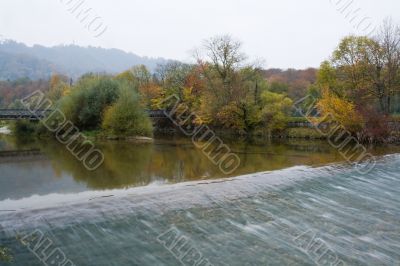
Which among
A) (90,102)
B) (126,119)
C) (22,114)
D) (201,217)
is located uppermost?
(90,102)

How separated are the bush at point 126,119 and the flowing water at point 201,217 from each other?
20062mm

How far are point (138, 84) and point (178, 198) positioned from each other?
183ft

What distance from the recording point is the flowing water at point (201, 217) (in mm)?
7891

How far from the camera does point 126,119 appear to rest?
36.9 metres

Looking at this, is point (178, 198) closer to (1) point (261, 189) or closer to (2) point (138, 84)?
(1) point (261, 189)

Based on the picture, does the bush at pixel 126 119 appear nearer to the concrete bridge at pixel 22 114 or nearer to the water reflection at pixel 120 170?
the concrete bridge at pixel 22 114

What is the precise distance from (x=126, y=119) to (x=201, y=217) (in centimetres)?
2800

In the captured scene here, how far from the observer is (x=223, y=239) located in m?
8.70

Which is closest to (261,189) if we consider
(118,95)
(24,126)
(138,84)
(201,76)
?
(118,95)

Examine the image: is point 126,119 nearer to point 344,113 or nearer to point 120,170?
point 344,113

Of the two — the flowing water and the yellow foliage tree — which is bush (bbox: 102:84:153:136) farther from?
the flowing water

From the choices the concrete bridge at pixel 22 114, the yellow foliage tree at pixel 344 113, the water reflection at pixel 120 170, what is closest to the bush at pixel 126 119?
the concrete bridge at pixel 22 114

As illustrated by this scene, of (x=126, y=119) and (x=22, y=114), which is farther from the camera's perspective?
(x=22, y=114)

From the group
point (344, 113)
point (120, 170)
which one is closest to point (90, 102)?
point (344, 113)
